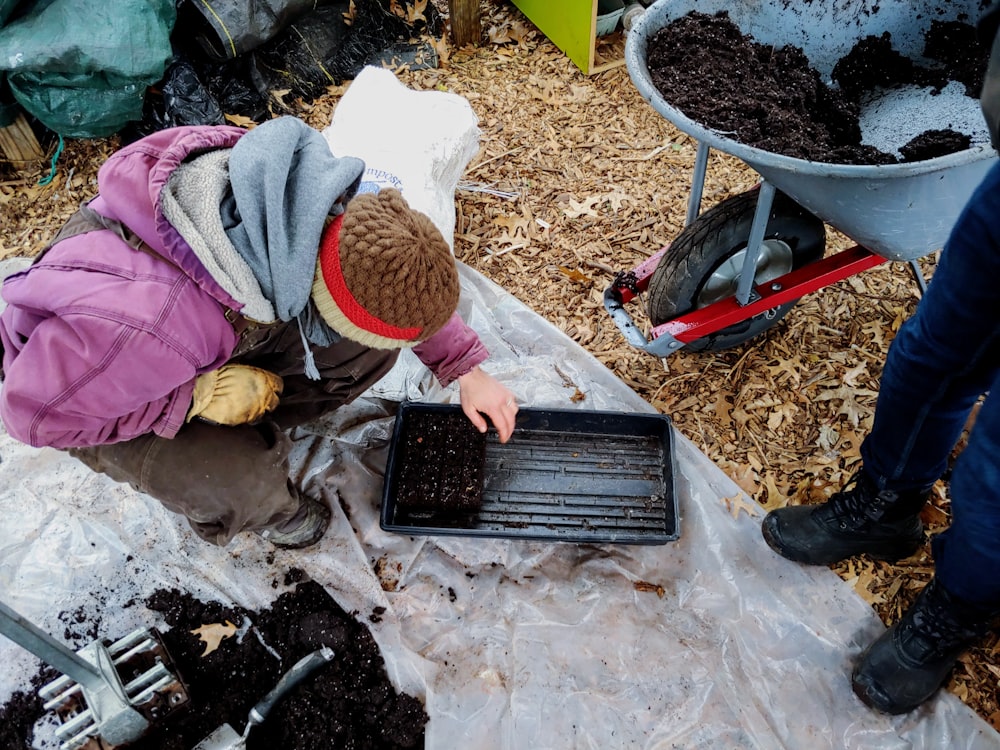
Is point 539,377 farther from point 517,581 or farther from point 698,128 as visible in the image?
point 698,128

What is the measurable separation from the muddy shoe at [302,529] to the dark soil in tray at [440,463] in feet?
0.75

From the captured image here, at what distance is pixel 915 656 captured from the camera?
1.72 meters

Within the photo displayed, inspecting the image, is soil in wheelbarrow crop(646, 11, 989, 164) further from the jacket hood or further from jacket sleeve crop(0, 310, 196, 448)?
jacket sleeve crop(0, 310, 196, 448)

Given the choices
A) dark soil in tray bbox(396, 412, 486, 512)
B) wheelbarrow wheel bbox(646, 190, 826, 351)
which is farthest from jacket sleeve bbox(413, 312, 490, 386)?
wheelbarrow wheel bbox(646, 190, 826, 351)

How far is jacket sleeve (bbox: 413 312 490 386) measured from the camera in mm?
Answer: 1887

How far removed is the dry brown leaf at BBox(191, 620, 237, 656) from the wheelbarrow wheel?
160 cm

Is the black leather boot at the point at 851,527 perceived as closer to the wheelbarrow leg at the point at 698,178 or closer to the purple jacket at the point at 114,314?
the wheelbarrow leg at the point at 698,178

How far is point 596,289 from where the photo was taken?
2768 mm

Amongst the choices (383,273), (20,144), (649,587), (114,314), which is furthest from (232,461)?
(20,144)

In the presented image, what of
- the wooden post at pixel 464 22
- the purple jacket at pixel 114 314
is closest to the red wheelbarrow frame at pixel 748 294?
the purple jacket at pixel 114 314

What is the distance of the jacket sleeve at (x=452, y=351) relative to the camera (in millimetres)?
1887

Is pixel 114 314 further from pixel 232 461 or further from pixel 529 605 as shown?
pixel 529 605

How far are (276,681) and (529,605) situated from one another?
709 mm

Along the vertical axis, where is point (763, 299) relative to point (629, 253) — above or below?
above
